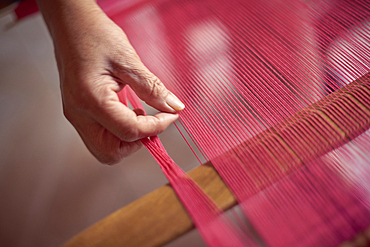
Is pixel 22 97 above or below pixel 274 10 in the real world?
below

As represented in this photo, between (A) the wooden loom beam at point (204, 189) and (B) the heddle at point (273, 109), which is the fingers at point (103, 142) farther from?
(A) the wooden loom beam at point (204, 189)

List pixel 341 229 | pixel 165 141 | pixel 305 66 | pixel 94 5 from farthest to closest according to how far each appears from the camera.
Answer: pixel 165 141 → pixel 94 5 → pixel 305 66 → pixel 341 229

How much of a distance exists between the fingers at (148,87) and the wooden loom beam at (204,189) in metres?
0.20

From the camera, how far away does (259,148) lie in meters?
0.48

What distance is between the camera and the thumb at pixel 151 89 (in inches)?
23.7

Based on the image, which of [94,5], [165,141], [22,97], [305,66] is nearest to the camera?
[305,66]

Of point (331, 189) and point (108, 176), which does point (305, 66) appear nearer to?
point (331, 189)

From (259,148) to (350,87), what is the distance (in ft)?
0.81

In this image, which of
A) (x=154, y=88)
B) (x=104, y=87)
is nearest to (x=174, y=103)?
(x=154, y=88)

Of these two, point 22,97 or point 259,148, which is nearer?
point 259,148

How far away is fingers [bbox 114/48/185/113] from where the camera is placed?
0.60 m

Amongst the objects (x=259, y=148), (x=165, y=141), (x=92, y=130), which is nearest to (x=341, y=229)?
(x=259, y=148)

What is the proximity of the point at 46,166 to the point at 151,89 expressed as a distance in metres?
0.83

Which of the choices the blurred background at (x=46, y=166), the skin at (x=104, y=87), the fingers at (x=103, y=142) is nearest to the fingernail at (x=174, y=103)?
the skin at (x=104, y=87)
